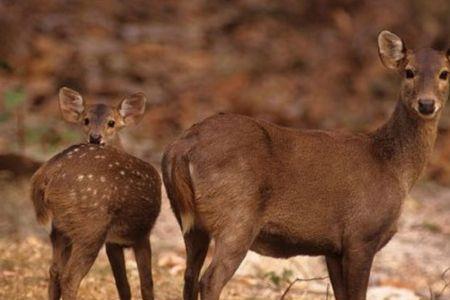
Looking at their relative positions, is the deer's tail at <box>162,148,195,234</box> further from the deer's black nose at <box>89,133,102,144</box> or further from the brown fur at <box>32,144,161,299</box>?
the deer's black nose at <box>89,133,102,144</box>

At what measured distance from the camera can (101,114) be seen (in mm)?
11117

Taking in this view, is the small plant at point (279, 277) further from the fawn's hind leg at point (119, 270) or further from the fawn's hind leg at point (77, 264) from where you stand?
the fawn's hind leg at point (77, 264)

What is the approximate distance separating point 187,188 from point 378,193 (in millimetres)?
1332

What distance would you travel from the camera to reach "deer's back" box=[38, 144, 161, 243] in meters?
8.80

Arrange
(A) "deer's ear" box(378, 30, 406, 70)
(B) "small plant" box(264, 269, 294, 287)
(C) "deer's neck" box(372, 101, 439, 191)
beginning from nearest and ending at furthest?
1. (C) "deer's neck" box(372, 101, 439, 191)
2. (A) "deer's ear" box(378, 30, 406, 70)
3. (B) "small plant" box(264, 269, 294, 287)

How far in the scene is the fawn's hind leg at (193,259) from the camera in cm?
869

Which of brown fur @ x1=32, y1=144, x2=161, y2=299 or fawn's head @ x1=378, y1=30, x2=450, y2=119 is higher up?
fawn's head @ x1=378, y1=30, x2=450, y2=119

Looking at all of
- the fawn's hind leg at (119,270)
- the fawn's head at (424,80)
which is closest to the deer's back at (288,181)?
the fawn's head at (424,80)

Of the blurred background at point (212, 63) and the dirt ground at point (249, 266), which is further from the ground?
the dirt ground at point (249, 266)

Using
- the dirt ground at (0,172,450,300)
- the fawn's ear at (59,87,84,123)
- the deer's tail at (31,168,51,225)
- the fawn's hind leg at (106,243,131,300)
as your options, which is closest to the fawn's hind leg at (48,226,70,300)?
the deer's tail at (31,168,51,225)

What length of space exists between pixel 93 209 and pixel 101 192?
129 mm

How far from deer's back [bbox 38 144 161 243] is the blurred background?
16.0 ft

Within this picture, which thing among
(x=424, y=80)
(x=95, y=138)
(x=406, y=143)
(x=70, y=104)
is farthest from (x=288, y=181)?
(x=70, y=104)

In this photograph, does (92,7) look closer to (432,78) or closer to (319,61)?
(319,61)
